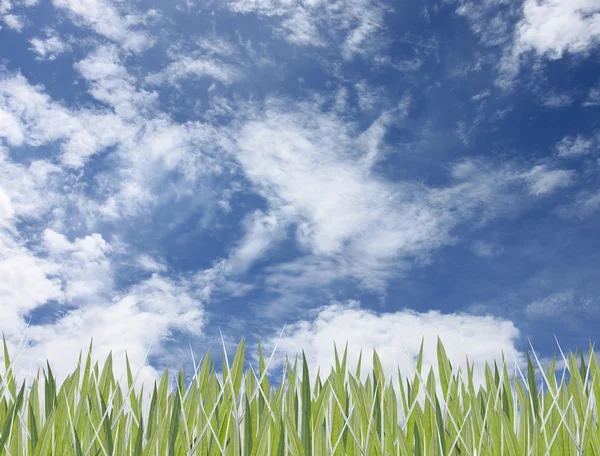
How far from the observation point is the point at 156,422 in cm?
296

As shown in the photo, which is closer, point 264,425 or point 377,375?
point 264,425

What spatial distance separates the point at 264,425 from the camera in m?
2.66

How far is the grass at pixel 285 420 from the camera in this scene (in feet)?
8.91

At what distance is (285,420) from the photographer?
2723 millimetres

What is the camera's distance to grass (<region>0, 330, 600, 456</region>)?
2.71 m

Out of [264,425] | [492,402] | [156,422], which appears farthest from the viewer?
[492,402]

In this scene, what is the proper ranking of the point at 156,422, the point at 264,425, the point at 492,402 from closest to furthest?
the point at 264,425, the point at 156,422, the point at 492,402

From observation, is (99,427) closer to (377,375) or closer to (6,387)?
(6,387)

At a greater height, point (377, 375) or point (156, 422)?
point (377, 375)

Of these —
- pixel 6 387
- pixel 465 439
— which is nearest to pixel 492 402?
pixel 465 439

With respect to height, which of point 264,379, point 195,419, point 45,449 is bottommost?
point 45,449

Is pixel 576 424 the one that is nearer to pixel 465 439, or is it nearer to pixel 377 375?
pixel 465 439

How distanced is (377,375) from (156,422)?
1.32 metres

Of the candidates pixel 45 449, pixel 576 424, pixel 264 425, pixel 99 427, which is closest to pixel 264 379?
pixel 264 425
